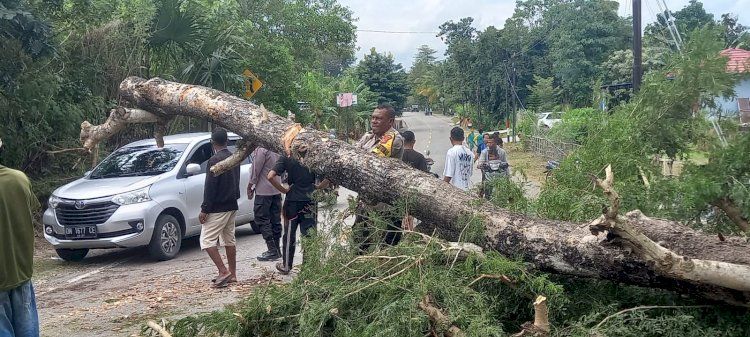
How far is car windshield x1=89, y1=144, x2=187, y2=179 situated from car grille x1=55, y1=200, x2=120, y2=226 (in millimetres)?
827

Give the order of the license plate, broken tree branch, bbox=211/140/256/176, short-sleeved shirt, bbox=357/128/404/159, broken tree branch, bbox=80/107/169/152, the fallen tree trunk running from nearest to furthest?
1. the fallen tree trunk
2. short-sleeved shirt, bbox=357/128/404/159
3. broken tree branch, bbox=211/140/256/176
4. broken tree branch, bbox=80/107/169/152
5. the license plate

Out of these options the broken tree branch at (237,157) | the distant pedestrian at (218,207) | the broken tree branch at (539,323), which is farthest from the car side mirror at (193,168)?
the broken tree branch at (539,323)

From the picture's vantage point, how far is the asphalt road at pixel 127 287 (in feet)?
22.4

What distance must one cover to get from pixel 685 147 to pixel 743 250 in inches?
73.4

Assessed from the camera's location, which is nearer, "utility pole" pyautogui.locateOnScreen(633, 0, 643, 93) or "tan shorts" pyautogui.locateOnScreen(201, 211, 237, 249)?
"tan shorts" pyautogui.locateOnScreen(201, 211, 237, 249)

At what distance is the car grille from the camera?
955cm

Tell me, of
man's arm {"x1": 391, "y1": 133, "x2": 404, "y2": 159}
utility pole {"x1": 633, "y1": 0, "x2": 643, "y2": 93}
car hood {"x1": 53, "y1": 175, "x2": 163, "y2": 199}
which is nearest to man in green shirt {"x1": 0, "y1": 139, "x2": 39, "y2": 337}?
man's arm {"x1": 391, "y1": 133, "x2": 404, "y2": 159}

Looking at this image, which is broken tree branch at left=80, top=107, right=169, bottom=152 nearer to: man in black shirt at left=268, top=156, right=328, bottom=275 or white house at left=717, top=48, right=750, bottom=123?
man in black shirt at left=268, top=156, right=328, bottom=275

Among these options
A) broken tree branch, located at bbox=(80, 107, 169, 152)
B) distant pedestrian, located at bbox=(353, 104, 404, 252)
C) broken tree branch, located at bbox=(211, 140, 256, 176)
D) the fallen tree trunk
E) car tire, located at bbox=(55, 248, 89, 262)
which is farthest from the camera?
car tire, located at bbox=(55, 248, 89, 262)

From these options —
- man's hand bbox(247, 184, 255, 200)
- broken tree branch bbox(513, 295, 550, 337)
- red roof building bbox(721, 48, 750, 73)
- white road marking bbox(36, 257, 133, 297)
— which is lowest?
white road marking bbox(36, 257, 133, 297)

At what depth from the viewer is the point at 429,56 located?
413ft

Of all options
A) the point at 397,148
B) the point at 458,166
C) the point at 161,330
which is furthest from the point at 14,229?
the point at 458,166

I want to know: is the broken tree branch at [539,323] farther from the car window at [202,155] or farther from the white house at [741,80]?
the car window at [202,155]

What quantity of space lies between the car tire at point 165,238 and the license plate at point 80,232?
0.76 metres
